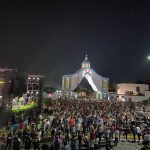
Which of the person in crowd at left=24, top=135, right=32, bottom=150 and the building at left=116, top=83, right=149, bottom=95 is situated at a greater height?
the building at left=116, top=83, right=149, bottom=95

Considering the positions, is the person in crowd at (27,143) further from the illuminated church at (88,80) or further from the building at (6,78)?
the illuminated church at (88,80)

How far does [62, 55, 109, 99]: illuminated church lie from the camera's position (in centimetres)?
8756

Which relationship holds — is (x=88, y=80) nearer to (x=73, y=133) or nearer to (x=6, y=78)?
(x=6, y=78)

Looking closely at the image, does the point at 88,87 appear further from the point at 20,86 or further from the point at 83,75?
the point at 20,86

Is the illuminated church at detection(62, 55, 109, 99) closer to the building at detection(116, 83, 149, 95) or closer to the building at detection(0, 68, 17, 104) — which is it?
the building at detection(116, 83, 149, 95)

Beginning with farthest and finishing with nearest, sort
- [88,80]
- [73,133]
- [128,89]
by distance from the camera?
[128,89] < [88,80] < [73,133]

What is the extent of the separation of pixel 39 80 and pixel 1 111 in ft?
43.8

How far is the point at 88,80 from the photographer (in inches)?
3529

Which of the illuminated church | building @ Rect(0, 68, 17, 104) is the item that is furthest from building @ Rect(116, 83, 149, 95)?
building @ Rect(0, 68, 17, 104)

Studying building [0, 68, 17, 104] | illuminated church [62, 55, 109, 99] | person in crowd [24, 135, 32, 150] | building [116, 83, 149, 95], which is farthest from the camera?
building [116, 83, 149, 95]

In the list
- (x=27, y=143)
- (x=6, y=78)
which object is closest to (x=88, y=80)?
(x=6, y=78)

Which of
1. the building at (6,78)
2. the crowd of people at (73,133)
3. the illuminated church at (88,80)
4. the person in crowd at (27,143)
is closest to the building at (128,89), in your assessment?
the illuminated church at (88,80)

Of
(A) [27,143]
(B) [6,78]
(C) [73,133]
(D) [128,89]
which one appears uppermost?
(D) [128,89]

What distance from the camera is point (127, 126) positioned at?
74.6 ft
